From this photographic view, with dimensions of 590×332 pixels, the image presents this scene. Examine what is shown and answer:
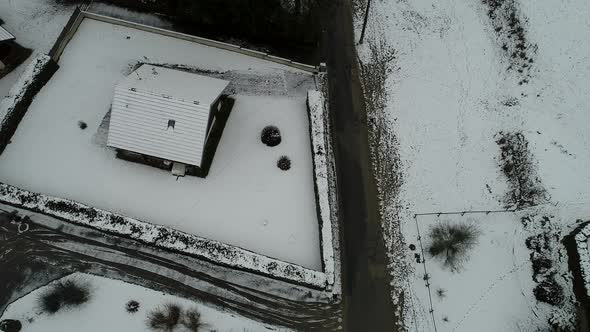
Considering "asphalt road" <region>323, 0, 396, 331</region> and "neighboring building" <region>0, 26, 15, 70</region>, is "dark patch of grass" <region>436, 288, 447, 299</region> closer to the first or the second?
"asphalt road" <region>323, 0, 396, 331</region>

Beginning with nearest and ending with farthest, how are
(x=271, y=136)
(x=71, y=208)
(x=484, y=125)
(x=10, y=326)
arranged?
(x=10, y=326), (x=71, y=208), (x=271, y=136), (x=484, y=125)

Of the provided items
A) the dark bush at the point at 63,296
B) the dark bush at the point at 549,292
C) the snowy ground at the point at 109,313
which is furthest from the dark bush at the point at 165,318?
the dark bush at the point at 549,292

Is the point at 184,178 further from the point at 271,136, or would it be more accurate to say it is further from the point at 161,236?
the point at 271,136

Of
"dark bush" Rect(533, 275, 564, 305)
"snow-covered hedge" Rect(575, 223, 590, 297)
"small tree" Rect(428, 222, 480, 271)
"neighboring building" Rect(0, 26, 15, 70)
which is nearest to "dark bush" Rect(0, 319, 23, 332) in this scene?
"neighboring building" Rect(0, 26, 15, 70)

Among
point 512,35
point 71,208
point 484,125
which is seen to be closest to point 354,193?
point 484,125

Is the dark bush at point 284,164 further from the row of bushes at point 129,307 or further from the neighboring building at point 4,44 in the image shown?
the neighboring building at point 4,44

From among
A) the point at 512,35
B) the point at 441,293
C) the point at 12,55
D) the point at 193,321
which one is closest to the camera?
the point at 193,321
